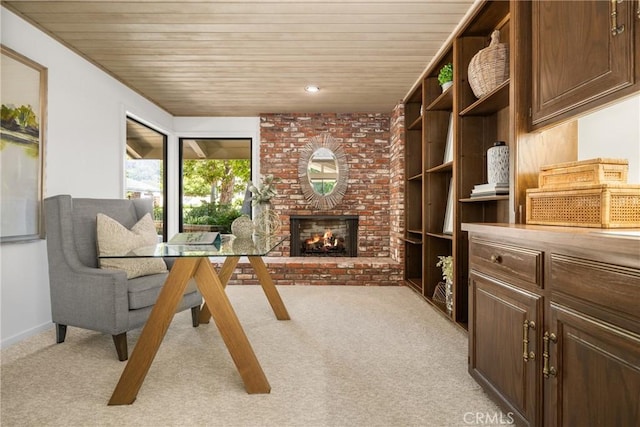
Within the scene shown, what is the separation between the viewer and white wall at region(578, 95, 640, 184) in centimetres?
154

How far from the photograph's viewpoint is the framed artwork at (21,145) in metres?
2.37

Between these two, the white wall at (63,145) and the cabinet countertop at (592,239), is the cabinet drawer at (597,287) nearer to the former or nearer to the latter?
the cabinet countertop at (592,239)

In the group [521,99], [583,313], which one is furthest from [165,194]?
[583,313]

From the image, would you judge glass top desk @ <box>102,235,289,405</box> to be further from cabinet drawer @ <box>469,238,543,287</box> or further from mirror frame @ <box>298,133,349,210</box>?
mirror frame @ <box>298,133,349,210</box>

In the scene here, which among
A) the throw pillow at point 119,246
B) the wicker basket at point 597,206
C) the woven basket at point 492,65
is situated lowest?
the throw pillow at point 119,246

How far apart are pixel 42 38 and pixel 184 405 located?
9.49 ft

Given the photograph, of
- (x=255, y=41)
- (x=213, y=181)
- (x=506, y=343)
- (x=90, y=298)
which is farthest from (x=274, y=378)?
(x=213, y=181)

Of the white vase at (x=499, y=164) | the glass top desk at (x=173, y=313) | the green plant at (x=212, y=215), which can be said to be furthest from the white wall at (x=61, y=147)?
the white vase at (x=499, y=164)

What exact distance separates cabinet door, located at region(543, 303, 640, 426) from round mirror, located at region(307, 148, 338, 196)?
398 cm

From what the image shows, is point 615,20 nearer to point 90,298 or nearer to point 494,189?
point 494,189

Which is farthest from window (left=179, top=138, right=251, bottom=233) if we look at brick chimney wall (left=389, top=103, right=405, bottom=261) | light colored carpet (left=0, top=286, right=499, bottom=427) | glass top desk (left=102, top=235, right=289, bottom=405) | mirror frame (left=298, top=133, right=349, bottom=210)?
glass top desk (left=102, top=235, right=289, bottom=405)

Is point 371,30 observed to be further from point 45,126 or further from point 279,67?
point 45,126

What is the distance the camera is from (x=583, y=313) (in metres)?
1.11

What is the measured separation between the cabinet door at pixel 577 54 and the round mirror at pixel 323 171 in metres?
3.37
